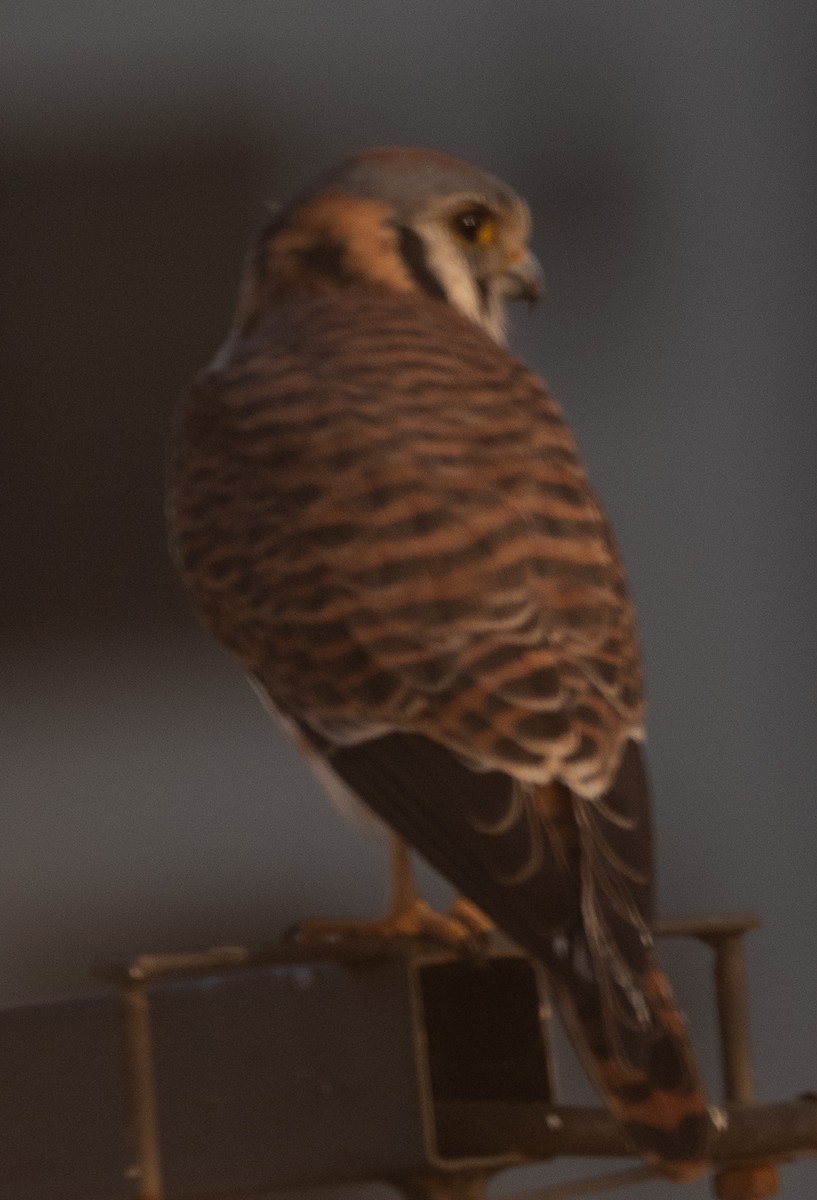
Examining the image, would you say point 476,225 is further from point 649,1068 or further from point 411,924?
point 649,1068

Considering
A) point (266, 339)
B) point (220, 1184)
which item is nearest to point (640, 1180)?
point (220, 1184)

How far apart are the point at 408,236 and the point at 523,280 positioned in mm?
120

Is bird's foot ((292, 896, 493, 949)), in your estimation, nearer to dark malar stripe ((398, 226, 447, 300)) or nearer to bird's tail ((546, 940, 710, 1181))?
bird's tail ((546, 940, 710, 1181))

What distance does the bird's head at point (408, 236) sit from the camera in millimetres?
1767

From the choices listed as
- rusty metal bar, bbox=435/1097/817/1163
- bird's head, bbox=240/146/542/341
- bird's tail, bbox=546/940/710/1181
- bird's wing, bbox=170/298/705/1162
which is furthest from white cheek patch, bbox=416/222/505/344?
rusty metal bar, bbox=435/1097/817/1163

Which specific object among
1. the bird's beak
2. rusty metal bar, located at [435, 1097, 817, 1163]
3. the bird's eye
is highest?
the bird's eye

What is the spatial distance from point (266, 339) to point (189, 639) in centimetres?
Answer: 136

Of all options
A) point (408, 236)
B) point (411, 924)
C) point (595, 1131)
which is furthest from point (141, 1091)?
point (408, 236)

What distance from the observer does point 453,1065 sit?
103cm

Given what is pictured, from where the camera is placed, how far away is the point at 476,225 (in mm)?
1828

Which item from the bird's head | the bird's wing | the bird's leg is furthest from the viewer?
the bird's head

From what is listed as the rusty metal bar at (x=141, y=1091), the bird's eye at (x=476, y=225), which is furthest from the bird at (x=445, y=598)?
the rusty metal bar at (x=141, y=1091)

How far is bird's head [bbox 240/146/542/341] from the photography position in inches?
69.6

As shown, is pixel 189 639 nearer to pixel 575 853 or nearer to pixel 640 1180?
pixel 575 853
